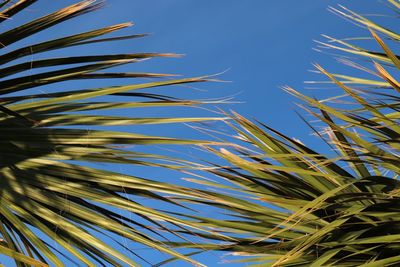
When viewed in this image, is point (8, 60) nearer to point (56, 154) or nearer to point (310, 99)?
point (56, 154)

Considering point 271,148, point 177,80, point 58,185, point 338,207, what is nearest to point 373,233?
point 338,207

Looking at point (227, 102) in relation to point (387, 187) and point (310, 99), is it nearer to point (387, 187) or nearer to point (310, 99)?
point (310, 99)

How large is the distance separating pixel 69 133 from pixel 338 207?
1.14m

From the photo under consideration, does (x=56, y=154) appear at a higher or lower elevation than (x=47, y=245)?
higher

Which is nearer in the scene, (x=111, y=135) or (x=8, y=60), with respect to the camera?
(x=111, y=135)

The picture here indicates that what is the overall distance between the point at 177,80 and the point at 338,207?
0.85 m

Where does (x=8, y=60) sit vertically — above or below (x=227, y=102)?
above

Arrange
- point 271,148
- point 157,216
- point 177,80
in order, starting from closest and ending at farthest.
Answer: point 157,216 → point 177,80 → point 271,148

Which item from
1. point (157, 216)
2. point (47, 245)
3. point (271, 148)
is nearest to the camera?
point (157, 216)

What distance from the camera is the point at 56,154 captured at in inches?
92.3

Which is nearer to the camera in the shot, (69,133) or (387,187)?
(69,133)

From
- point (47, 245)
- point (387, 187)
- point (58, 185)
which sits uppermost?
point (387, 187)

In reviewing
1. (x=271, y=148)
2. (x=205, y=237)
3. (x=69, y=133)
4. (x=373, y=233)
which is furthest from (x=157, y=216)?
(x=373, y=233)

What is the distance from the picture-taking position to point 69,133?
2371 millimetres
